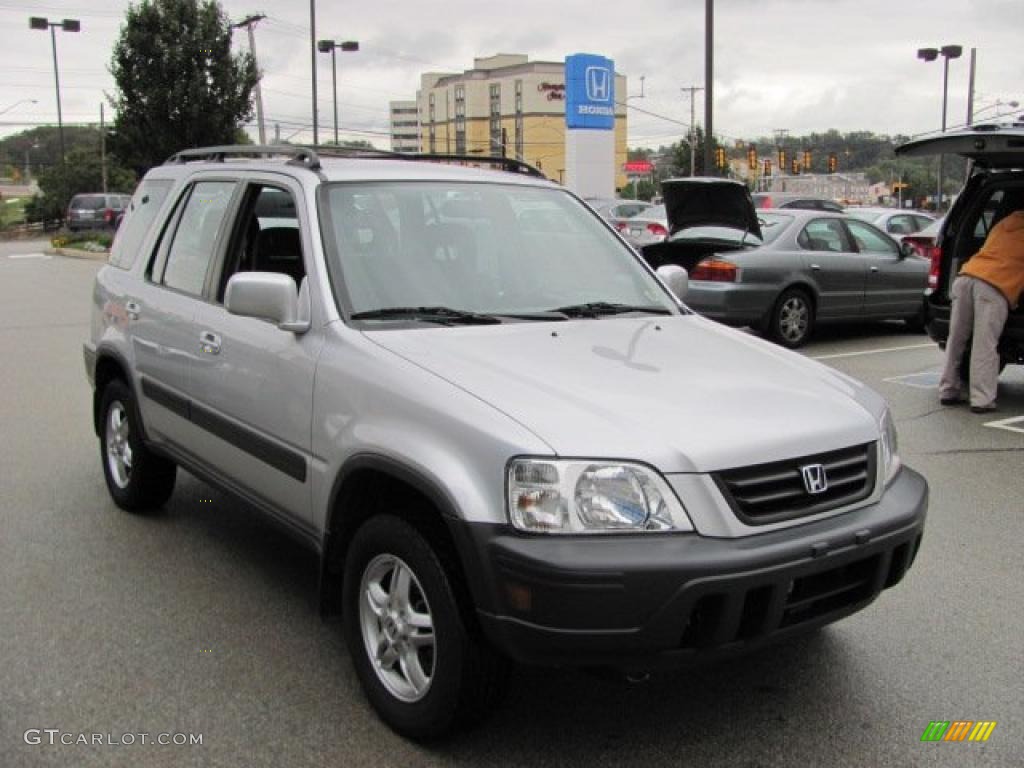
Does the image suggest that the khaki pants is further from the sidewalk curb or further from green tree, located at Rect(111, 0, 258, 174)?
green tree, located at Rect(111, 0, 258, 174)

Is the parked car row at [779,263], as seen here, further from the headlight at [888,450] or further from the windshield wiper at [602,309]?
the headlight at [888,450]

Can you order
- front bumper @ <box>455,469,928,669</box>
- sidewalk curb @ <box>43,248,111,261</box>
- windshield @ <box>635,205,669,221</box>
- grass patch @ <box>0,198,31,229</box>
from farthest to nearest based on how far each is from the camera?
1. grass patch @ <box>0,198,31,229</box>
2. sidewalk curb @ <box>43,248,111,261</box>
3. windshield @ <box>635,205,669,221</box>
4. front bumper @ <box>455,469,928,669</box>

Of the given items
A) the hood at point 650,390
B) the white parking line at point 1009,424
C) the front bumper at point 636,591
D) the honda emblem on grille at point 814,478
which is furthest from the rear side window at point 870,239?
the front bumper at point 636,591

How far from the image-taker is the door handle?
4.21 m

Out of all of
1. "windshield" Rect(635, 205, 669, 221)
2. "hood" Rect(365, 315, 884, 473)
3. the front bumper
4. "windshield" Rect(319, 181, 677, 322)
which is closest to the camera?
the front bumper

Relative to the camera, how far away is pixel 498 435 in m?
2.78

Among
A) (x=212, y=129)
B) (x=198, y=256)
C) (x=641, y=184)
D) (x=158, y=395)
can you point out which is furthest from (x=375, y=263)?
(x=641, y=184)

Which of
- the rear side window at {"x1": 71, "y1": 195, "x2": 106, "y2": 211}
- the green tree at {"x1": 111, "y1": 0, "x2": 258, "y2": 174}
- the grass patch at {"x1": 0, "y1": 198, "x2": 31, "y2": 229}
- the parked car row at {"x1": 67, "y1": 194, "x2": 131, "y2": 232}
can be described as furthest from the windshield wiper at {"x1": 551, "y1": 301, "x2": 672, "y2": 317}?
the grass patch at {"x1": 0, "y1": 198, "x2": 31, "y2": 229}

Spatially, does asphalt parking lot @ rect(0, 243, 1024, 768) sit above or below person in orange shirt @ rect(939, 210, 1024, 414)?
below

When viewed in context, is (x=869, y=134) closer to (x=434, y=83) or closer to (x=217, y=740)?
(x=434, y=83)

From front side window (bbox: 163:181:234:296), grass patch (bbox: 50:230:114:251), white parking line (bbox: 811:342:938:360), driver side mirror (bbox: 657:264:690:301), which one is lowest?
white parking line (bbox: 811:342:938:360)

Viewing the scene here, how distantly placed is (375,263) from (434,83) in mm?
136291

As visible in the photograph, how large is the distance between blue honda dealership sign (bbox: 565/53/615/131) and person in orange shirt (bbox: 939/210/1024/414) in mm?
37734

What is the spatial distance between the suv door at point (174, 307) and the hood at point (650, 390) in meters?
1.54
